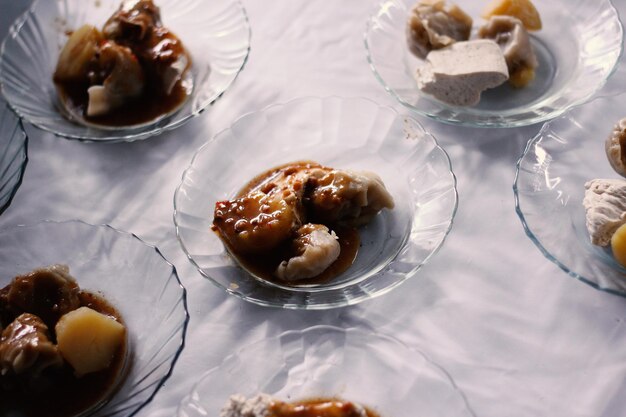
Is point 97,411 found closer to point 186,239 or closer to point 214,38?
point 186,239

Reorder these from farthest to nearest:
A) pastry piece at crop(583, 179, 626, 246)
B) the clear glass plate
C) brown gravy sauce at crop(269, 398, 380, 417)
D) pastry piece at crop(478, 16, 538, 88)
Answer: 1. pastry piece at crop(478, 16, 538, 88)
2. pastry piece at crop(583, 179, 626, 246)
3. the clear glass plate
4. brown gravy sauce at crop(269, 398, 380, 417)

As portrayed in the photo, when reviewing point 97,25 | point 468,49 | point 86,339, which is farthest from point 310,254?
point 97,25

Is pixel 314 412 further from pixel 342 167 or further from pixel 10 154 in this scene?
pixel 10 154

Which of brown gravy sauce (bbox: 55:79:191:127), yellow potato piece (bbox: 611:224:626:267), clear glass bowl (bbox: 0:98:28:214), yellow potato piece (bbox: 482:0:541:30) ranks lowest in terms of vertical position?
yellow potato piece (bbox: 611:224:626:267)

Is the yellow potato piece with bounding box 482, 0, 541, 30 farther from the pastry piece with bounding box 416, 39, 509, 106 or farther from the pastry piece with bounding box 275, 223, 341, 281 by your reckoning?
the pastry piece with bounding box 275, 223, 341, 281

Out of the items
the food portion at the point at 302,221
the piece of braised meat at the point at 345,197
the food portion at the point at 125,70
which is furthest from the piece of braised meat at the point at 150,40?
the piece of braised meat at the point at 345,197

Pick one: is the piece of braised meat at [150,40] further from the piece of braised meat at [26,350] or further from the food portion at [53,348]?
the piece of braised meat at [26,350]

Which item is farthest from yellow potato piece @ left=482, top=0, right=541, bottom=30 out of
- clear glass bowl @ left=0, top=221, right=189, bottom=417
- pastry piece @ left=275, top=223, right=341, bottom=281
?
clear glass bowl @ left=0, top=221, right=189, bottom=417
